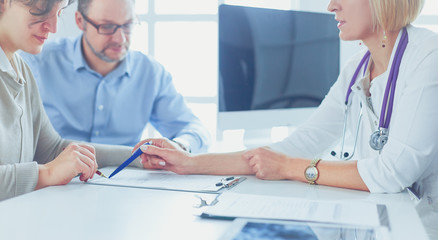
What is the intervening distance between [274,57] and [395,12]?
0.74 m

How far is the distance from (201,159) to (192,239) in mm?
627

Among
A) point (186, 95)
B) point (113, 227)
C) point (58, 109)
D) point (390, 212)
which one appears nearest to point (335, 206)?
point (390, 212)

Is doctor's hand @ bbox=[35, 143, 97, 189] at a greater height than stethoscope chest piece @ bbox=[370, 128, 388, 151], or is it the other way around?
stethoscope chest piece @ bbox=[370, 128, 388, 151]

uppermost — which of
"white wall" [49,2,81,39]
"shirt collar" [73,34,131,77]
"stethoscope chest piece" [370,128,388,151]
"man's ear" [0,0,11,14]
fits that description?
"man's ear" [0,0,11,14]

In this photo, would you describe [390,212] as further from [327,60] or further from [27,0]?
[327,60]

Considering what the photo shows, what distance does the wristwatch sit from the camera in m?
1.21

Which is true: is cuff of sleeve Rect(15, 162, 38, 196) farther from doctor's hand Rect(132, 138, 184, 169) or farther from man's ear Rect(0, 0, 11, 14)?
man's ear Rect(0, 0, 11, 14)

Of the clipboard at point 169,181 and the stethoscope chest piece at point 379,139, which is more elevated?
the stethoscope chest piece at point 379,139

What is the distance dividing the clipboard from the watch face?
0.57 ft

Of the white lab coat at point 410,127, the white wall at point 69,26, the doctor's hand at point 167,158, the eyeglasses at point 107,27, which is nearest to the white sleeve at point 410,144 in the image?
the white lab coat at point 410,127

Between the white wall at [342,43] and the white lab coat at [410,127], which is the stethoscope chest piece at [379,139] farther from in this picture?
the white wall at [342,43]

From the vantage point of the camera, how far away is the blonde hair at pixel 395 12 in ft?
4.36

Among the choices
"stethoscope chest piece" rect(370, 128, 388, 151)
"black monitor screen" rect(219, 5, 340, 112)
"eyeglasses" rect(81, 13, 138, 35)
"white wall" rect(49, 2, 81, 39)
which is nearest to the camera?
"stethoscope chest piece" rect(370, 128, 388, 151)

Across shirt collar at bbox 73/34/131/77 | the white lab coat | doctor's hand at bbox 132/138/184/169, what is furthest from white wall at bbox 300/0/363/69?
doctor's hand at bbox 132/138/184/169
